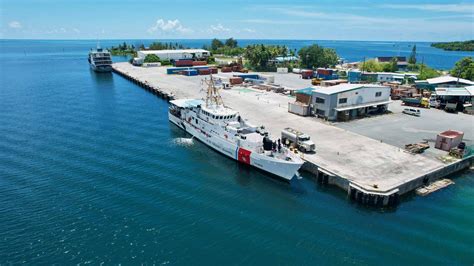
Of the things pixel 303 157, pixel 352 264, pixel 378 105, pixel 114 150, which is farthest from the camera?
pixel 378 105

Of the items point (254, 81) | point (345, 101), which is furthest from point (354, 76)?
point (345, 101)

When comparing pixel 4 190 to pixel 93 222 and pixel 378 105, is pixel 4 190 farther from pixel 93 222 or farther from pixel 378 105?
pixel 378 105

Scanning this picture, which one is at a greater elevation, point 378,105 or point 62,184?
point 378,105

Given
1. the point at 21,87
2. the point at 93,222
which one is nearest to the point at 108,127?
the point at 93,222

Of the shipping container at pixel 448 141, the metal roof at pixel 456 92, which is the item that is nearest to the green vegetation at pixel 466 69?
the metal roof at pixel 456 92

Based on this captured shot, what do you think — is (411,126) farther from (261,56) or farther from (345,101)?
(261,56)

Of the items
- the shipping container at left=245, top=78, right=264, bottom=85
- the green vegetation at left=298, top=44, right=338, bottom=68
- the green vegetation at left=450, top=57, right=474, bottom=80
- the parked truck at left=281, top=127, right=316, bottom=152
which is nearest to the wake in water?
the parked truck at left=281, top=127, right=316, bottom=152

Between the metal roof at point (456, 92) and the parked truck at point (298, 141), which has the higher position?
the metal roof at point (456, 92)

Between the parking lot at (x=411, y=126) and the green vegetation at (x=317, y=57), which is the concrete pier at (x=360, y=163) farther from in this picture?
the green vegetation at (x=317, y=57)
